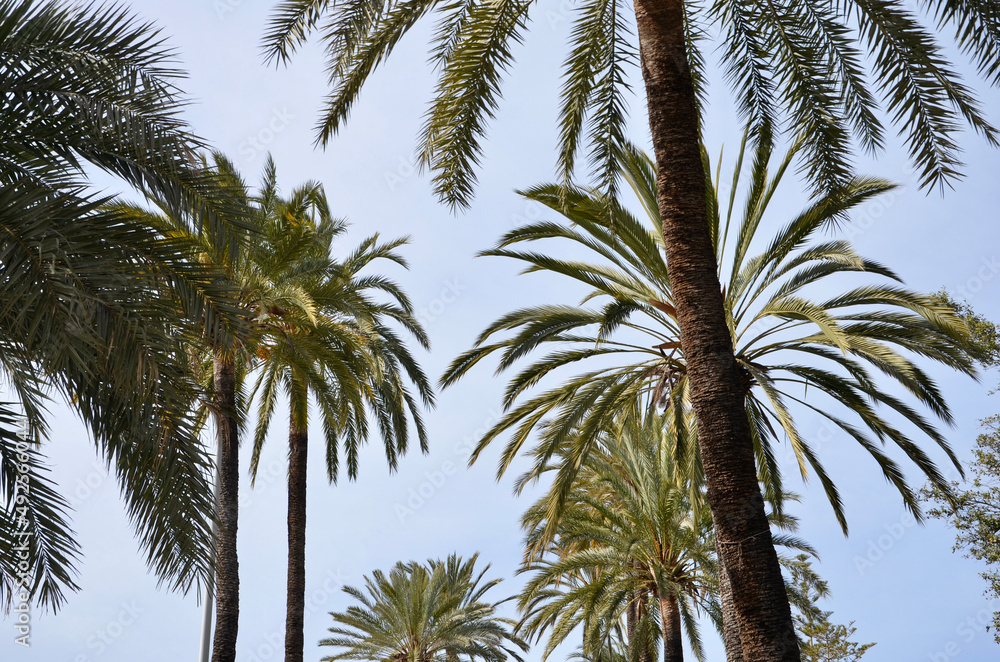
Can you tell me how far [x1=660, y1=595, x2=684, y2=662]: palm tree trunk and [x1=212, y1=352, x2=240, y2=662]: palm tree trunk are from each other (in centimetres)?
878

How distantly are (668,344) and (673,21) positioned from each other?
6.29 metres

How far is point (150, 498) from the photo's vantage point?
766 centimetres

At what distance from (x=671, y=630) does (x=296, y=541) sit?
325 inches

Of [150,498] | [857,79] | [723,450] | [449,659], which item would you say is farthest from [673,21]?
[449,659]

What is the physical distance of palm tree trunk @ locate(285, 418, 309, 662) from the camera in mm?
18266

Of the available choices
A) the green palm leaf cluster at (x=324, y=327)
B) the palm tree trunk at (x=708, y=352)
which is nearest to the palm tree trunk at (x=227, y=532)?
Answer: the green palm leaf cluster at (x=324, y=327)

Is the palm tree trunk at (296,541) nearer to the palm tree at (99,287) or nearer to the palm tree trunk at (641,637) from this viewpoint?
the palm tree trunk at (641,637)

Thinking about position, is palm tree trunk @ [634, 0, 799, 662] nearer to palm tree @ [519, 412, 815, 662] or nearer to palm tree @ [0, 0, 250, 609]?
palm tree @ [0, 0, 250, 609]

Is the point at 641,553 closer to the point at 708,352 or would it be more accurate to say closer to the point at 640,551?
the point at 640,551

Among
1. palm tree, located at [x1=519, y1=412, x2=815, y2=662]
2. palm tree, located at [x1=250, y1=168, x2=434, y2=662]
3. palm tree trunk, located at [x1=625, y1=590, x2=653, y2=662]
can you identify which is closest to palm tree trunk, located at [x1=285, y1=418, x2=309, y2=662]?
palm tree, located at [x1=250, y1=168, x2=434, y2=662]

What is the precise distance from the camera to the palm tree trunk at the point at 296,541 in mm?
18266

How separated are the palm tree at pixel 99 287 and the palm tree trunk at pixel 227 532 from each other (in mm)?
6623

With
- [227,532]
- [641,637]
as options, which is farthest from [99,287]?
[641,637]

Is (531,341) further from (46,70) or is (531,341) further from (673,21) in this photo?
(46,70)
